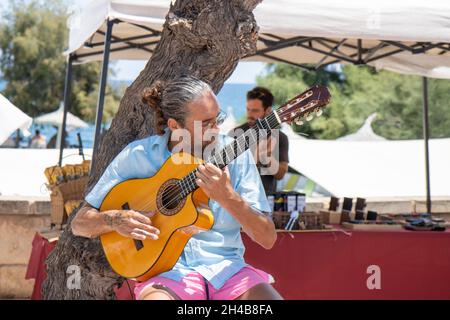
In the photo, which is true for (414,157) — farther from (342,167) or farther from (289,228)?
(289,228)

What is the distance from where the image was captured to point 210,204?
3115mm

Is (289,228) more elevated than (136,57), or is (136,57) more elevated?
(136,57)

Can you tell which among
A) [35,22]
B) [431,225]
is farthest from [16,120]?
[35,22]

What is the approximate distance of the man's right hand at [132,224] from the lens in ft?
9.83

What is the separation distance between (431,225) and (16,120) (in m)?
3.08

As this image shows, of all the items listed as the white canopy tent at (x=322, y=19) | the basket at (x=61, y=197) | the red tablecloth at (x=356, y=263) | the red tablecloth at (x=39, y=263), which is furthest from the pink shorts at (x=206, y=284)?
the white canopy tent at (x=322, y=19)

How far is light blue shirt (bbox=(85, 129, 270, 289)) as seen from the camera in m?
3.04

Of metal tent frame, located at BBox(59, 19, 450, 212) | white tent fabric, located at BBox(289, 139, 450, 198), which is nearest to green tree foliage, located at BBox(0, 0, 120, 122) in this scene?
white tent fabric, located at BBox(289, 139, 450, 198)

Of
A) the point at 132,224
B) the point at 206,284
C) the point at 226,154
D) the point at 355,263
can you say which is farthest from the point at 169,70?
the point at 355,263

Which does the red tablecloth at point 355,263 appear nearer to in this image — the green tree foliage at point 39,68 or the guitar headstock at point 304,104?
the guitar headstock at point 304,104

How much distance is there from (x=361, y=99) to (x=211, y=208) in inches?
1333

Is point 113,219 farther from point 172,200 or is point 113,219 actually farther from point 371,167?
point 371,167

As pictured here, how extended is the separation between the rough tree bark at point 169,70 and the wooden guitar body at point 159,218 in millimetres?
945

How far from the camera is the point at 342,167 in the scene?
14.2 m
